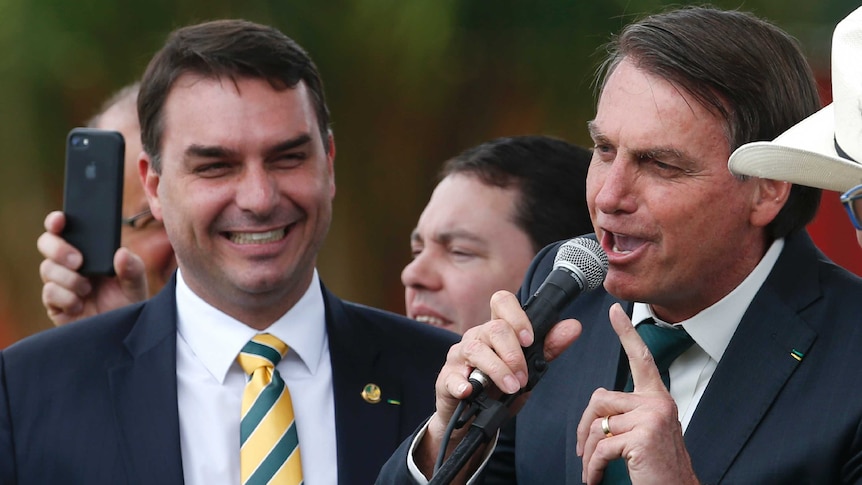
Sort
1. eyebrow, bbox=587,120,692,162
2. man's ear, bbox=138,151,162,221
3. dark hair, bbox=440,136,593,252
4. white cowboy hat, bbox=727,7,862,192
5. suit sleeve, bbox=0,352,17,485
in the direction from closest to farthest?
white cowboy hat, bbox=727,7,862,192 < eyebrow, bbox=587,120,692,162 < suit sleeve, bbox=0,352,17,485 < man's ear, bbox=138,151,162,221 < dark hair, bbox=440,136,593,252

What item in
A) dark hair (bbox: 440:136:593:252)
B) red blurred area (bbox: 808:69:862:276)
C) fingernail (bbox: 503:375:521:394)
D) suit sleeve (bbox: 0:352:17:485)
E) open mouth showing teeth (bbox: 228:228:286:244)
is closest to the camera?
fingernail (bbox: 503:375:521:394)

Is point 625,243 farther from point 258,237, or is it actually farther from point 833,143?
point 258,237

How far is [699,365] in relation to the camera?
10.8 ft

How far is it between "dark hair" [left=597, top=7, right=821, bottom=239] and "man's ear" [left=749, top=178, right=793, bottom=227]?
44 millimetres

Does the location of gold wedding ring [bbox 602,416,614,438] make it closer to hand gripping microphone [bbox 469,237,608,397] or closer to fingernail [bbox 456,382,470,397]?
hand gripping microphone [bbox 469,237,608,397]

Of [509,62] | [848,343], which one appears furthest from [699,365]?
[509,62]

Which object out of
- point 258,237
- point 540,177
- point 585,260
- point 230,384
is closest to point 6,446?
point 230,384

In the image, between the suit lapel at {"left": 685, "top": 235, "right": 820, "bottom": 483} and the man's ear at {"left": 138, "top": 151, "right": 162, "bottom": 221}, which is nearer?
the suit lapel at {"left": 685, "top": 235, "right": 820, "bottom": 483}

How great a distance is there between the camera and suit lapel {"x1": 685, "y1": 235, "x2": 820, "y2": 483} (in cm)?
308

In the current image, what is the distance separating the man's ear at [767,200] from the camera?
3.29 metres

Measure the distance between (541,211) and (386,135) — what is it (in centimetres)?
313

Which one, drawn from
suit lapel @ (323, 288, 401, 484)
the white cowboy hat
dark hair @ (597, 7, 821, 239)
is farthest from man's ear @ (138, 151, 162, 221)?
the white cowboy hat

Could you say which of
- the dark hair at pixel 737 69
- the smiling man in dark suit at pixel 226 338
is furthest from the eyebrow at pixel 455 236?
the dark hair at pixel 737 69

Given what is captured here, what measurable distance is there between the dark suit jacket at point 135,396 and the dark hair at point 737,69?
1.18 meters
